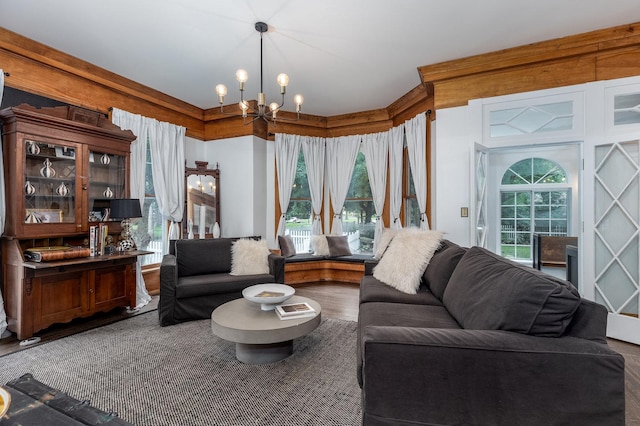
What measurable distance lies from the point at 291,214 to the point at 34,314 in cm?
355

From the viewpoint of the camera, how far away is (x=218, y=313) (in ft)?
8.00

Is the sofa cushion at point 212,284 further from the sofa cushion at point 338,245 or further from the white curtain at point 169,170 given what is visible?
the sofa cushion at point 338,245

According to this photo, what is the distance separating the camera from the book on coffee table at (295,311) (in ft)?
7.67

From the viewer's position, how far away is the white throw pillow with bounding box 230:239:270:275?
3.57 metres

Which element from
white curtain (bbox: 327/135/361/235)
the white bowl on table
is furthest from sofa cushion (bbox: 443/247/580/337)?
white curtain (bbox: 327/135/361/235)

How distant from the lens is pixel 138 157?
3.95 m

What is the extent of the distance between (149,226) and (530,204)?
278 inches

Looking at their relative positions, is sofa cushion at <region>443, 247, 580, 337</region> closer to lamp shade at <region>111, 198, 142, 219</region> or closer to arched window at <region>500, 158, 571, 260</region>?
lamp shade at <region>111, 198, 142, 219</region>

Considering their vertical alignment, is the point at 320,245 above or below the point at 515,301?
below

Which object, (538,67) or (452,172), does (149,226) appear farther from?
(538,67)

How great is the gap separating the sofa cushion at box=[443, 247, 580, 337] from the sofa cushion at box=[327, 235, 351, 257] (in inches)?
129

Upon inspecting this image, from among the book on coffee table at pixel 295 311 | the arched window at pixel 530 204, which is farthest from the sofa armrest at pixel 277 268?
the arched window at pixel 530 204

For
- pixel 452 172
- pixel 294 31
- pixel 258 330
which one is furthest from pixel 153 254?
pixel 452 172

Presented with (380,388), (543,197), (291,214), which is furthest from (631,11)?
(291,214)
